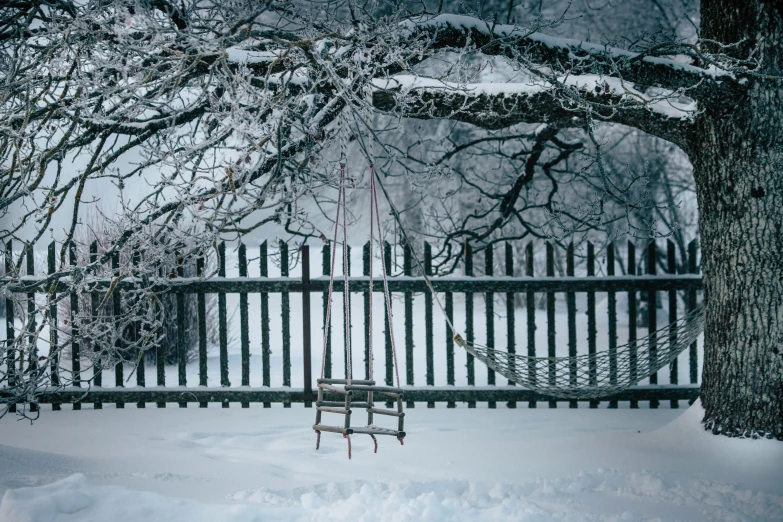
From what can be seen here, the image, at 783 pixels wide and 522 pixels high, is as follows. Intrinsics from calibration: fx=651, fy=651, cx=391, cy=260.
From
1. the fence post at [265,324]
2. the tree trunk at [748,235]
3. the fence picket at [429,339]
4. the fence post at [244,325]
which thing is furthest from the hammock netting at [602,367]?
the fence post at [244,325]

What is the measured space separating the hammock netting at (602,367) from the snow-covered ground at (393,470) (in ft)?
1.26

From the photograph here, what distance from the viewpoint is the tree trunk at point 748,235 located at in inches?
169

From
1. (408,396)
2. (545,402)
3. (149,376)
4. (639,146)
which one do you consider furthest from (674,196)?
(149,376)

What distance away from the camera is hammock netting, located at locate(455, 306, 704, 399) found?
16.2 feet

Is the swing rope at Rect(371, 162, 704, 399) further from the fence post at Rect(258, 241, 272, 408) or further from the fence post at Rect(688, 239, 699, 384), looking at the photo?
the fence post at Rect(258, 241, 272, 408)

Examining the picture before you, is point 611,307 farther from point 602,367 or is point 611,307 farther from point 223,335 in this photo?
point 223,335

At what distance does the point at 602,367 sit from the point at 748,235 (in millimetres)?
1490

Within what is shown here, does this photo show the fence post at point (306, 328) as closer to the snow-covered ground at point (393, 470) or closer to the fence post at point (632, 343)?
the snow-covered ground at point (393, 470)

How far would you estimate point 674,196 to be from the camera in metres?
11.2

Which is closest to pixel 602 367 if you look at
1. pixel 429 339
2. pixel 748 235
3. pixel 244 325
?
pixel 748 235

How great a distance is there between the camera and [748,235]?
4340 millimetres

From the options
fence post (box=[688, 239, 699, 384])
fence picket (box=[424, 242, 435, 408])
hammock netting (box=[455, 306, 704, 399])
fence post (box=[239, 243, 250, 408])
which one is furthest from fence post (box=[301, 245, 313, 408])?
fence post (box=[688, 239, 699, 384])

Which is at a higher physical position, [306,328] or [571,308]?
[571,308]

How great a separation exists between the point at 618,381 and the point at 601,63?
2.61 m
